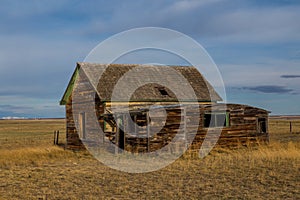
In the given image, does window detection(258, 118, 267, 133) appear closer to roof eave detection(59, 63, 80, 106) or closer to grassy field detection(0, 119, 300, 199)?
grassy field detection(0, 119, 300, 199)

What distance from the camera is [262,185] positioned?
11023 mm

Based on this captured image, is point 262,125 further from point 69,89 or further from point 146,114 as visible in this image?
point 69,89

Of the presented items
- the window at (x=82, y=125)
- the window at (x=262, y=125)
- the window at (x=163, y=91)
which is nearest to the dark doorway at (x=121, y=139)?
the window at (x=82, y=125)

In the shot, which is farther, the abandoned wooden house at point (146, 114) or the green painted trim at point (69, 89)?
the green painted trim at point (69, 89)

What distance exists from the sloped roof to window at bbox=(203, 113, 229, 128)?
370 cm

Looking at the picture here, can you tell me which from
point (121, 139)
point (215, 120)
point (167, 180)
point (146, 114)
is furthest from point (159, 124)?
point (167, 180)

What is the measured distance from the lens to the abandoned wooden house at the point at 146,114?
2050 centimetres

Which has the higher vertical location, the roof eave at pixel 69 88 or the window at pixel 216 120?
the roof eave at pixel 69 88

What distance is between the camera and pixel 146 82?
25.9m

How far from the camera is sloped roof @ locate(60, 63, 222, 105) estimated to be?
23781 millimetres

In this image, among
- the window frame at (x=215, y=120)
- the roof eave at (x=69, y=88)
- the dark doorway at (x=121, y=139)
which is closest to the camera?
the window frame at (x=215, y=120)

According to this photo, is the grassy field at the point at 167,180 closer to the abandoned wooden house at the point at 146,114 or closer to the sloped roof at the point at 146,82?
the abandoned wooden house at the point at 146,114

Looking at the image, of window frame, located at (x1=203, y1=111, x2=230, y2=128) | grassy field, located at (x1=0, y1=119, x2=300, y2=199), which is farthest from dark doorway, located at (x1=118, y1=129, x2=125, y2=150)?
window frame, located at (x1=203, y1=111, x2=230, y2=128)

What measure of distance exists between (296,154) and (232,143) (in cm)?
546
